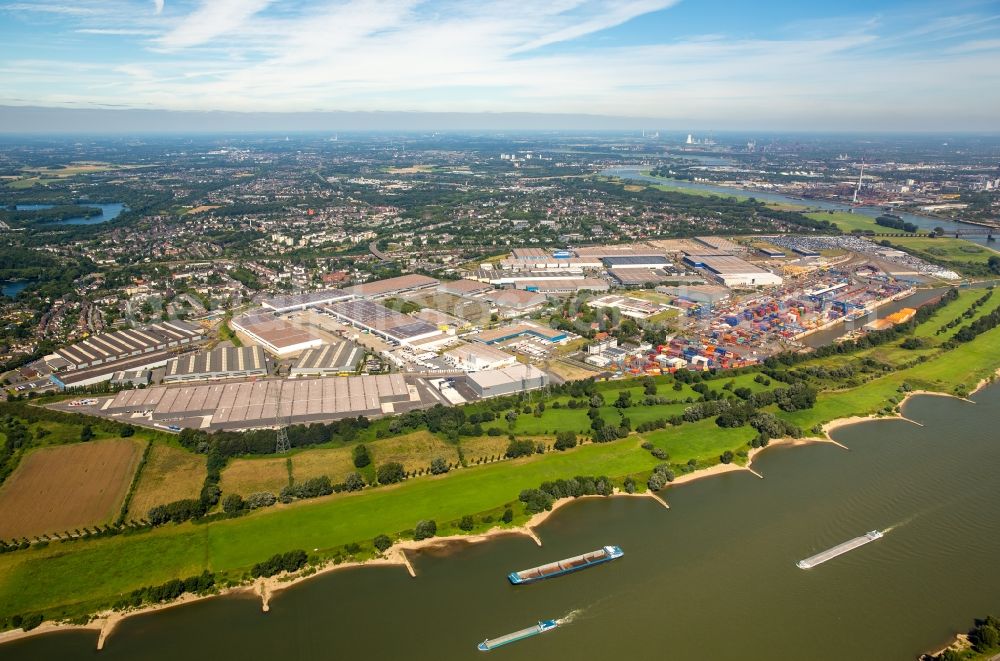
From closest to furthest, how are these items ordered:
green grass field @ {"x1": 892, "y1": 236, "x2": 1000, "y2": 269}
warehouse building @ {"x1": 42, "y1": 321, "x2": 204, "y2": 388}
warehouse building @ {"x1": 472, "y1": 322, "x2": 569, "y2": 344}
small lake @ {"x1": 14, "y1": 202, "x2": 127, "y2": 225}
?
warehouse building @ {"x1": 42, "y1": 321, "x2": 204, "y2": 388} < warehouse building @ {"x1": 472, "y1": 322, "x2": 569, "y2": 344} < green grass field @ {"x1": 892, "y1": 236, "x2": 1000, "y2": 269} < small lake @ {"x1": 14, "y1": 202, "x2": 127, "y2": 225}

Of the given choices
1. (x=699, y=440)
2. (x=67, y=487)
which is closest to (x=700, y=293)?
(x=699, y=440)

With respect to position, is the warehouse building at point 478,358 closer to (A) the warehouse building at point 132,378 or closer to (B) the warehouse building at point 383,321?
(B) the warehouse building at point 383,321

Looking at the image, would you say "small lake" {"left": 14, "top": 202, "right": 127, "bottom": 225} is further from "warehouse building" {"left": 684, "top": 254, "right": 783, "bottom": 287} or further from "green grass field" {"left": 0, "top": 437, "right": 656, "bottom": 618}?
"warehouse building" {"left": 684, "top": 254, "right": 783, "bottom": 287}

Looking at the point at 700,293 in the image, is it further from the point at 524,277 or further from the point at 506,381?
the point at 506,381

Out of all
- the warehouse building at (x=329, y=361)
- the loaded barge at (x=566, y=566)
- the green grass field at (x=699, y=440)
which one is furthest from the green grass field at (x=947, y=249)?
the warehouse building at (x=329, y=361)

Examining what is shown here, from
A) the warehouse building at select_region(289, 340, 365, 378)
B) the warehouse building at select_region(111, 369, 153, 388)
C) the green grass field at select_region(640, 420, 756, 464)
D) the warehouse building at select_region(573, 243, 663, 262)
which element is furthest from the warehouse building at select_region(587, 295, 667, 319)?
the warehouse building at select_region(111, 369, 153, 388)

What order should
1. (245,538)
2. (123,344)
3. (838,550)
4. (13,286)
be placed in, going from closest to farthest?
(838,550) → (245,538) → (123,344) → (13,286)
